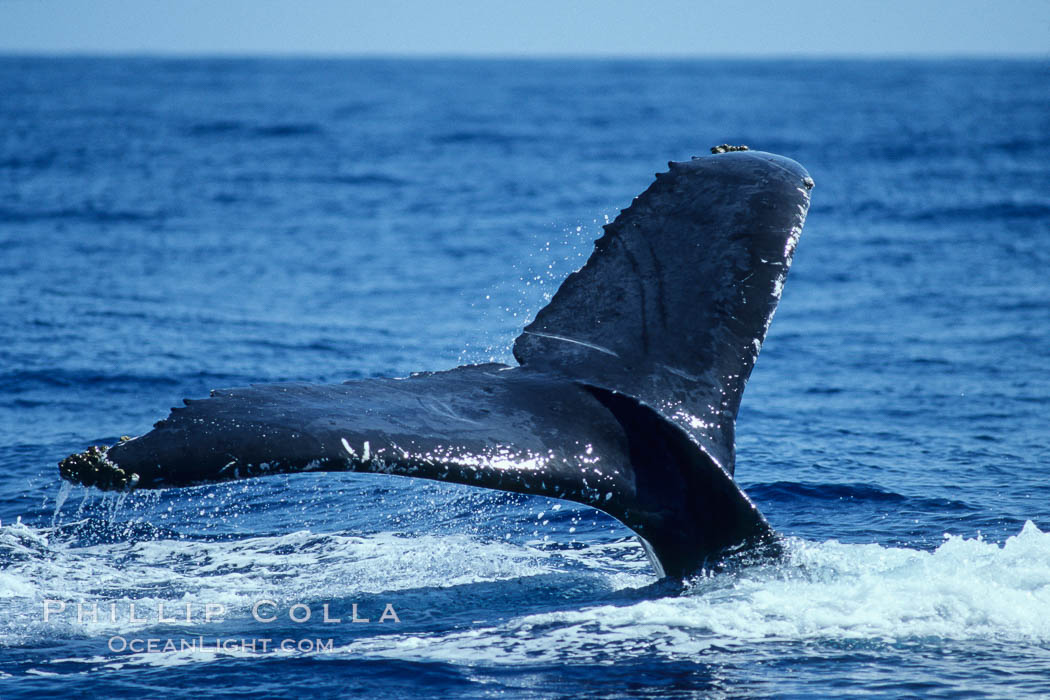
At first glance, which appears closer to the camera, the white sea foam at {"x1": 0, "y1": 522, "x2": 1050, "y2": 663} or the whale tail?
the whale tail

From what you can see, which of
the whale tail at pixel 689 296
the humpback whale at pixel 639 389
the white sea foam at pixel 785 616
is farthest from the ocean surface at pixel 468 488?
the whale tail at pixel 689 296

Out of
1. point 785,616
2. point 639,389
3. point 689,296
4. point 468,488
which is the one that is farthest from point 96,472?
point 468,488

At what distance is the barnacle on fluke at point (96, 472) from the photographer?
427 cm

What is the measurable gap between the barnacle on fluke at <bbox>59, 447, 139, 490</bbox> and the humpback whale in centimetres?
55

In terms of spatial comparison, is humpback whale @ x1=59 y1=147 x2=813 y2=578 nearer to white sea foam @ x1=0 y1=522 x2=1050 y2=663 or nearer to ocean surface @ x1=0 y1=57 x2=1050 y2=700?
white sea foam @ x1=0 y1=522 x2=1050 y2=663

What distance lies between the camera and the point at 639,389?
573 centimetres

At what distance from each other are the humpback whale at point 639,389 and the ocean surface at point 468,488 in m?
0.76

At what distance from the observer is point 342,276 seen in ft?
64.3

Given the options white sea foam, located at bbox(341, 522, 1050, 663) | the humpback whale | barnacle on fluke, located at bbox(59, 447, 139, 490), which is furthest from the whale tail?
barnacle on fluke, located at bbox(59, 447, 139, 490)

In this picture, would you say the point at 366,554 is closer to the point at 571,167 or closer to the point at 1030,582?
the point at 1030,582

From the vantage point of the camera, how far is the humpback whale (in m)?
5.06

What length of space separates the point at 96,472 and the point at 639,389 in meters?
2.46

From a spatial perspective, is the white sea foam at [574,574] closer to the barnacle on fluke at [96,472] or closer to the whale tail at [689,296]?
the whale tail at [689,296]

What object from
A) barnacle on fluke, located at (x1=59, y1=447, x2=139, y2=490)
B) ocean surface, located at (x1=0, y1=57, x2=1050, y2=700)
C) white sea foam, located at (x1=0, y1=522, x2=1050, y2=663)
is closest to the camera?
barnacle on fluke, located at (x1=59, y1=447, x2=139, y2=490)
